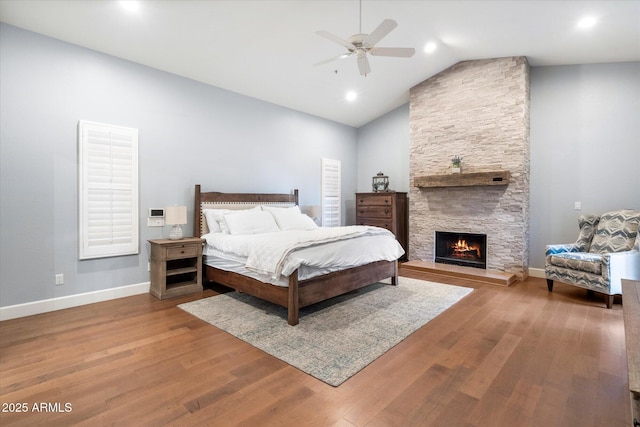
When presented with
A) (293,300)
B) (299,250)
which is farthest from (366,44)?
(293,300)

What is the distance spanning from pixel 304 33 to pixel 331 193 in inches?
144

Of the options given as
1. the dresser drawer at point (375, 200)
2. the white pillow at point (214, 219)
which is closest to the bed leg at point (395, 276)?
the dresser drawer at point (375, 200)

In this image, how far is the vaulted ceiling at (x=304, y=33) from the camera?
3.31m

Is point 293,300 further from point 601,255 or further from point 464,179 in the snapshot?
point 601,255

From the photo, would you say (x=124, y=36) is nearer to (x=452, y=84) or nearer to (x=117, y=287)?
(x=117, y=287)

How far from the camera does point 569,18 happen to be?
3688 millimetres

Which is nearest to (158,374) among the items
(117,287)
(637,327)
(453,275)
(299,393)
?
(299,393)

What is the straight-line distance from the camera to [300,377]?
2.24 meters

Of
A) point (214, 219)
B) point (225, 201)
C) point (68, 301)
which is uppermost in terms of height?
point (225, 201)

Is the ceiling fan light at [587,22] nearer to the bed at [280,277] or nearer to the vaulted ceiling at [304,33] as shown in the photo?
the vaulted ceiling at [304,33]

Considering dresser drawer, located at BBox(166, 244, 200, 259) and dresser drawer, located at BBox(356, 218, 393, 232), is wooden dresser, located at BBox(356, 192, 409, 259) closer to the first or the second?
dresser drawer, located at BBox(356, 218, 393, 232)

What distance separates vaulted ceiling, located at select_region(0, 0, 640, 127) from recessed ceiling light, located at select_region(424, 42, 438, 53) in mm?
53

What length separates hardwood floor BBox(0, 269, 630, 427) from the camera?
5.99ft

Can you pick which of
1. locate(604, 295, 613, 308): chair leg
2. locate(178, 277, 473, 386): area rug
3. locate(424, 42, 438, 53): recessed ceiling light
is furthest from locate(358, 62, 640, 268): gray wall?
locate(178, 277, 473, 386): area rug
